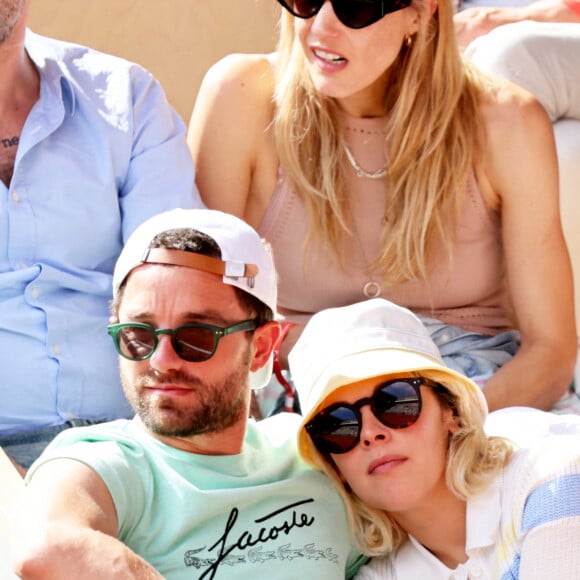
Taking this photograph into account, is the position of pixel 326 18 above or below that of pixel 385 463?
above

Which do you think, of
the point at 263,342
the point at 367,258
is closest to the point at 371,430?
the point at 263,342

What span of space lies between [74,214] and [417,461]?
0.86 m

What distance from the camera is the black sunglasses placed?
261 cm

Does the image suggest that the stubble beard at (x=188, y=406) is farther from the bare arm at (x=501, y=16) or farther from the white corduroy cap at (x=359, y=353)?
the bare arm at (x=501, y=16)

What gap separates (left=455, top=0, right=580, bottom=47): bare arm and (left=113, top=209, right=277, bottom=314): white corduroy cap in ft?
5.73

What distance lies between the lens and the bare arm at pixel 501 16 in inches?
147

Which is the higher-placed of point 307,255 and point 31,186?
point 31,186

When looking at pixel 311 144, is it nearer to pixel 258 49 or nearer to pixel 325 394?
pixel 325 394

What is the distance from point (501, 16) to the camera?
3.77 m

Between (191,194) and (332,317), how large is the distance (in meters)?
0.52

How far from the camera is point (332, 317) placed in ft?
7.41

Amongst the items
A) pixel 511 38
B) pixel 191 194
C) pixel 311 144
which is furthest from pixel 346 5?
pixel 511 38

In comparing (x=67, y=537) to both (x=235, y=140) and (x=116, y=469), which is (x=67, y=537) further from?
(x=235, y=140)

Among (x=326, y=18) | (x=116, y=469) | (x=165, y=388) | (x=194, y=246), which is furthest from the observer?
(x=326, y=18)
